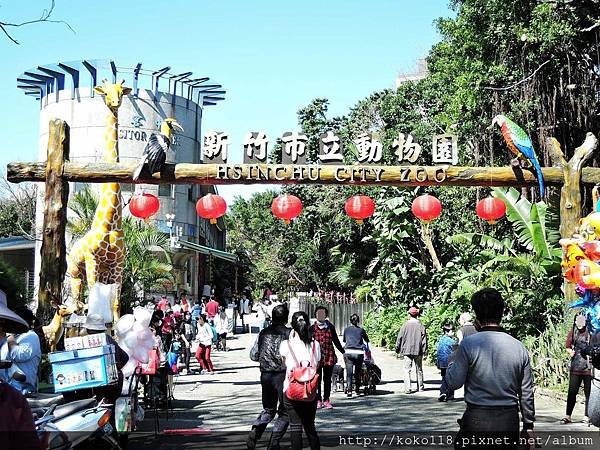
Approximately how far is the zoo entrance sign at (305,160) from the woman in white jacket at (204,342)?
18.2 ft

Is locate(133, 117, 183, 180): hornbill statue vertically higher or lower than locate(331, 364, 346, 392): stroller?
higher

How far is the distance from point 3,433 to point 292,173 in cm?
980

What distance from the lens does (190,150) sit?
38.8 m

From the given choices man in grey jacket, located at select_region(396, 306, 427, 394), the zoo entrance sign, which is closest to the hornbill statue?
the zoo entrance sign

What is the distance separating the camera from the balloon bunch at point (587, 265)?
9.20 metres

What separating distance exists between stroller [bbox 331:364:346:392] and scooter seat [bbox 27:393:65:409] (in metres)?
7.99

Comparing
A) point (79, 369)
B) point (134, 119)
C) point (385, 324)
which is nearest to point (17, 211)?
point (134, 119)

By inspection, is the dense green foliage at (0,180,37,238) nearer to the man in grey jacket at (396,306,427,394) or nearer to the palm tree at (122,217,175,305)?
the palm tree at (122,217,175,305)

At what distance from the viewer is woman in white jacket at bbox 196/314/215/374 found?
17141 millimetres

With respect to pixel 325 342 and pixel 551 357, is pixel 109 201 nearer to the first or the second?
pixel 325 342

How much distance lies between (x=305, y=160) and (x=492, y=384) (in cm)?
837

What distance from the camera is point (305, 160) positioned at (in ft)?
42.1

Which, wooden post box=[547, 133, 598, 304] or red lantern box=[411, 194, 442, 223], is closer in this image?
wooden post box=[547, 133, 598, 304]

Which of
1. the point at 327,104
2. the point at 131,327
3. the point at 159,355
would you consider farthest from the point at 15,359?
the point at 327,104
